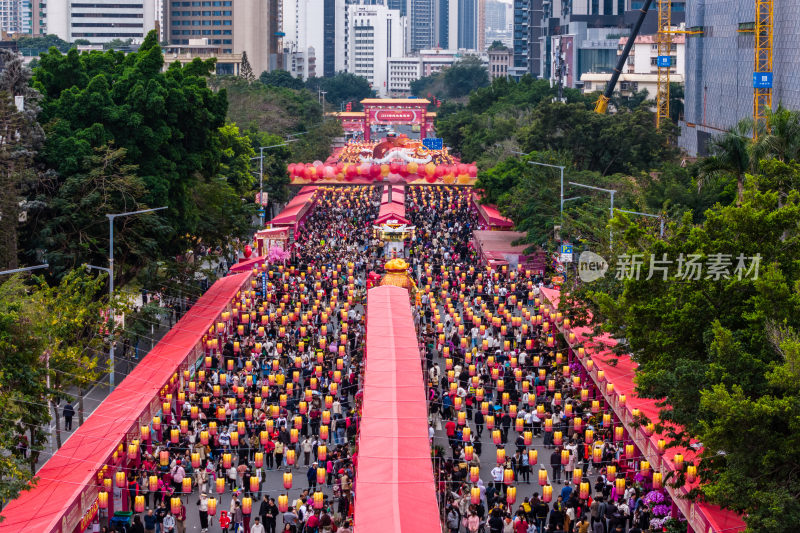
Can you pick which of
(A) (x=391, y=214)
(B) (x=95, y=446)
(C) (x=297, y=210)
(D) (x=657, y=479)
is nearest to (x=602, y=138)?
(A) (x=391, y=214)

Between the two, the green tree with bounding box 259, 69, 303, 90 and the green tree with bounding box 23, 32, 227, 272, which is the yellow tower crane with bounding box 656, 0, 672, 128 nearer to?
→ the green tree with bounding box 23, 32, 227, 272

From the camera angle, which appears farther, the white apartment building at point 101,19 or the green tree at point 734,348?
the white apartment building at point 101,19

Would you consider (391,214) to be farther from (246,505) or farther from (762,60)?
(246,505)

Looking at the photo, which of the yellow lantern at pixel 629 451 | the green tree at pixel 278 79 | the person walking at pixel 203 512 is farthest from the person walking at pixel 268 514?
the green tree at pixel 278 79

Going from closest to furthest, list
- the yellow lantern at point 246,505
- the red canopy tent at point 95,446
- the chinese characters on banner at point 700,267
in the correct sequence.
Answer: the red canopy tent at point 95,446 < the chinese characters on banner at point 700,267 < the yellow lantern at point 246,505

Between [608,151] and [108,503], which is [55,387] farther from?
[608,151]

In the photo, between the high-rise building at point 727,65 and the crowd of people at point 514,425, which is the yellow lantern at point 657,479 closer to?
the crowd of people at point 514,425
